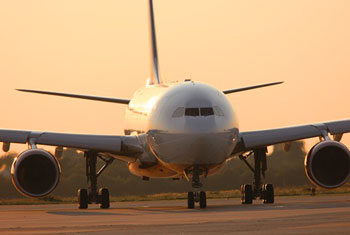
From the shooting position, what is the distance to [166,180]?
149 feet

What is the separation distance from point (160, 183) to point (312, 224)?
30368 millimetres

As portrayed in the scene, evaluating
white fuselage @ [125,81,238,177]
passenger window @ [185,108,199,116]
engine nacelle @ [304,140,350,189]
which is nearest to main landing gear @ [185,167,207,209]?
white fuselage @ [125,81,238,177]

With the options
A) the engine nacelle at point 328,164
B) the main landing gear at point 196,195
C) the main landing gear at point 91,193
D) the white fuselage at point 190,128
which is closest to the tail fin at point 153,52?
the main landing gear at point 91,193

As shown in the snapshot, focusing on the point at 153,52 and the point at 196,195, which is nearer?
the point at 196,195

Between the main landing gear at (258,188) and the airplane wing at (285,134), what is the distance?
1.25 metres

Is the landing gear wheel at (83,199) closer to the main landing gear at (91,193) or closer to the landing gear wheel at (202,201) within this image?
the main landing gear at (91,193)

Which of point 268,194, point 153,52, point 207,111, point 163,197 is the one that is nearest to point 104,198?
point 268,194

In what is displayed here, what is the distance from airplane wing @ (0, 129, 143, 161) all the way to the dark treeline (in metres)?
13.8

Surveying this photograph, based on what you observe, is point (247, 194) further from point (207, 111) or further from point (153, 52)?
point (153, 52)

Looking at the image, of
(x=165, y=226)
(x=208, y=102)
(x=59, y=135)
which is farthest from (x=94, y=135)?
(x=165, y=226)

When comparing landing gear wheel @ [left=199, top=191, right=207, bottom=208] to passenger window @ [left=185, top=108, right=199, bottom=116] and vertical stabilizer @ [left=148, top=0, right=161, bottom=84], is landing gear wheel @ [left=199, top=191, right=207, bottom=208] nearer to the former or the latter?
passenger window @ [left=185, top=108, right=199, bottom=116]

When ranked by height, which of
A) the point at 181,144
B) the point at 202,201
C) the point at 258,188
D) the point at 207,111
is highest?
the point at 207,111

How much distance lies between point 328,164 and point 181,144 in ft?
14.8

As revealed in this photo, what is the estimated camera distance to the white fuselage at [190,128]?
25.2 metres
